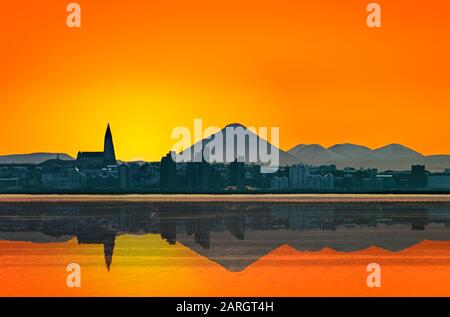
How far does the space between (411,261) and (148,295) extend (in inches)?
740

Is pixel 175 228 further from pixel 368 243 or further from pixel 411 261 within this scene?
pixel 411 261

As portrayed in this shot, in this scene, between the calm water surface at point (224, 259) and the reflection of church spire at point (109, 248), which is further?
the reflection of church spire at point (109, 248)

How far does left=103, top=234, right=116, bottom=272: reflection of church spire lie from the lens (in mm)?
43750

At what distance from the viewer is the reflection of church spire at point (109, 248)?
144 feet

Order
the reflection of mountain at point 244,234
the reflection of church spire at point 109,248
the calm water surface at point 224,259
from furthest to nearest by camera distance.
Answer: the reflection of mountain at point 244,234 → the reflection of church spire at point 109,248 → the calm water surface at point 224,259

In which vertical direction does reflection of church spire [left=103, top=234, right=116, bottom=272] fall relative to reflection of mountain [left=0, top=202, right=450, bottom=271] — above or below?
above

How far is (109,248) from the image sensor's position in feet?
167

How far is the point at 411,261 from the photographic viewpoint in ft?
145

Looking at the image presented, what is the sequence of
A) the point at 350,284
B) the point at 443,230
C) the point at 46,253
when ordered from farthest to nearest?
the point at 443,230 < the point at 46,253 < the point at 350,284

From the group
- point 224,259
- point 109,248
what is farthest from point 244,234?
point 224,259

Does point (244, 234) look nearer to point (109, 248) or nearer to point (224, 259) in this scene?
point (109, 248)

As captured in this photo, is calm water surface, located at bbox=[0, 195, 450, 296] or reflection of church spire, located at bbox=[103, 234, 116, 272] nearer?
calm water surface, located at bbox=[0, 195, 450, 296]
